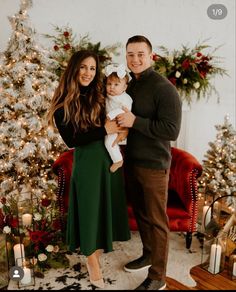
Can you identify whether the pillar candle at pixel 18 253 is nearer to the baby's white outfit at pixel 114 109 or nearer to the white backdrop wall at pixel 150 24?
the baby's white outfit at pixel 114 109

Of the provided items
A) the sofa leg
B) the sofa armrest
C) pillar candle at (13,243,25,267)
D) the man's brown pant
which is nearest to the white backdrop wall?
the sofa armrest

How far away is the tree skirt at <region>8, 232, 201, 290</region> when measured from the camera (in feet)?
8.41

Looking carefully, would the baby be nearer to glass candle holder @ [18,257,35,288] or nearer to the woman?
the woman

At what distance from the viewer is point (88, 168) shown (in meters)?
2.29

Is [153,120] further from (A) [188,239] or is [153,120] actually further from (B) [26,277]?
(B) [26,277]

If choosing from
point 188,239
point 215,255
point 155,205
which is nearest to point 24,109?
point 155,205

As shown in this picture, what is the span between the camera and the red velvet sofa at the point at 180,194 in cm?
293

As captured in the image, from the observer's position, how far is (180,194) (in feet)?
9.91

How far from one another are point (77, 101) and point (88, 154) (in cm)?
36

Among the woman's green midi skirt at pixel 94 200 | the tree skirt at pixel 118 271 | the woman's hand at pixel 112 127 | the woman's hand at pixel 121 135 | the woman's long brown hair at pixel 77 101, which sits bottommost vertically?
the tree skirt at pixel 118 271

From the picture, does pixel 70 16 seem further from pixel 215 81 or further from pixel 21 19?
pixel 215 81

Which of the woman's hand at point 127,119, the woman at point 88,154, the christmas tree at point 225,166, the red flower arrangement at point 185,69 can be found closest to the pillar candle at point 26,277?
the woman at point 88,154

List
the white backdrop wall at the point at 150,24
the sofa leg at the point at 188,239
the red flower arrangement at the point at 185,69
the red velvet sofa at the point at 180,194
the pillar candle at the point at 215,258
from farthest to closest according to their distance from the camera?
the white backdrop wall at the point at 150,24 → the red flower arrangement at the point at 185,69 → the sofa leg at the point at 188,239 → the red velvet sofa at the point at 180,194 → the pillar candle at the point at 215,258

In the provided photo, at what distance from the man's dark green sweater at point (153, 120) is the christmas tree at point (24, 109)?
147cm
